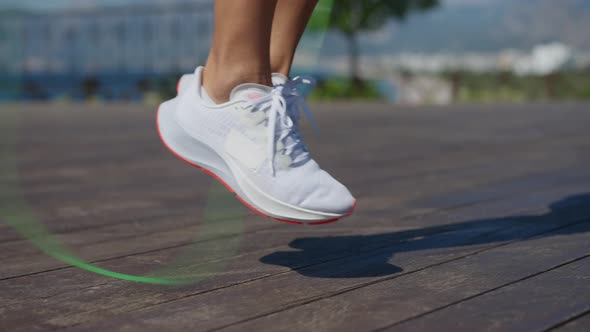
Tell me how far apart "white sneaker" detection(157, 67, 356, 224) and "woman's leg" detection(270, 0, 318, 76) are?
0.12 metres

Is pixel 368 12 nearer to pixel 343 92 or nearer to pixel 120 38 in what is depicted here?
pixel 343 92

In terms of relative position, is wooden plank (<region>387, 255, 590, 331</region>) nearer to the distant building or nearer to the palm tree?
the palm tree

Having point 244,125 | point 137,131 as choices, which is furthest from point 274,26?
point 137,131

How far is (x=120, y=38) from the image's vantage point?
68.2ft

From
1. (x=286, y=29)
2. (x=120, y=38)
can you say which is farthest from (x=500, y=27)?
(x=286, y=29)

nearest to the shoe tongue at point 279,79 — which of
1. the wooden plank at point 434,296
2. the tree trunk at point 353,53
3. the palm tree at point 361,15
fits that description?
the wooden plank at point 434,296

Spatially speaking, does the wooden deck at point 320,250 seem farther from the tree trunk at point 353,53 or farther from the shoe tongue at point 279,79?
the tree trunk at point 353,53

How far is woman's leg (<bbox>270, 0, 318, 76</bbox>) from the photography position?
1.37m

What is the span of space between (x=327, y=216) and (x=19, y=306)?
1.60 feet

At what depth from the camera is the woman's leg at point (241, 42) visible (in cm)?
124

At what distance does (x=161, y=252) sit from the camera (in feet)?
4.52

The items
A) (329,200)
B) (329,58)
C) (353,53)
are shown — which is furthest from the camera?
(329,58)

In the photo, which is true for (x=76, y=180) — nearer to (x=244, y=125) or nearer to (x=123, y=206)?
(x=123, y=206)

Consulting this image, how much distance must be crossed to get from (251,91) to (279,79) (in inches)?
4.7
